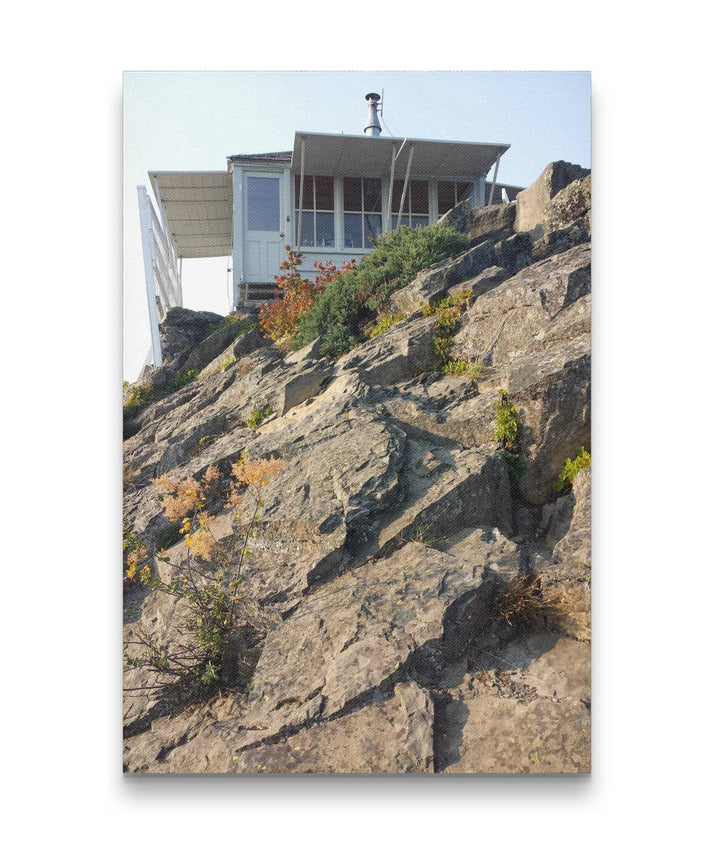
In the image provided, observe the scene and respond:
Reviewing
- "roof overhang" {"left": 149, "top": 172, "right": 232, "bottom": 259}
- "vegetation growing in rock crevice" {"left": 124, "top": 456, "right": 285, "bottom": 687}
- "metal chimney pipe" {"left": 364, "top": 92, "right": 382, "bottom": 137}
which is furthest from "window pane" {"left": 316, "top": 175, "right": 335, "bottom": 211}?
"vegetation growing in rock crevice" {"left": 124, "top": 456, "right": 285, "bottom": 687}

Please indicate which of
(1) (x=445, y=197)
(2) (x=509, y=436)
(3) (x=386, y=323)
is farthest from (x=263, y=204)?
(2) (x=509, y=436)

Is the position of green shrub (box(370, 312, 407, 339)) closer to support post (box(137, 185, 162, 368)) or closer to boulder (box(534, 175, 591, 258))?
boulder (box(534, 175, 591, 258))

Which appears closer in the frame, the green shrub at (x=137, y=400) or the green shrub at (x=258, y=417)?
the green shrub at (x=137, y=400)

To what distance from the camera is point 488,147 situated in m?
6.38

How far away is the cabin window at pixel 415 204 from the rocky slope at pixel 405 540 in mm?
1235

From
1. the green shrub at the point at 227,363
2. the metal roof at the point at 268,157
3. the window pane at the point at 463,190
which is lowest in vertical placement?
the green shrub at the point at 227,363

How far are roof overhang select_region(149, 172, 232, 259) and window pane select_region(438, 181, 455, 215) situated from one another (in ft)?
7.43

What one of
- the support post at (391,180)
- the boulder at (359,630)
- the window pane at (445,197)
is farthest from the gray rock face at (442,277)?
the boulder at (359,630)

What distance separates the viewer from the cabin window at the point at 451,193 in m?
7.38

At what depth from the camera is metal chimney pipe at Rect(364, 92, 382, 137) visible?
5721mm

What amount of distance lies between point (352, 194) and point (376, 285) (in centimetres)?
131

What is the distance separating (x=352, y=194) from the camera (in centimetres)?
802

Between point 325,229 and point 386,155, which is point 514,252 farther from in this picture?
point 325,229

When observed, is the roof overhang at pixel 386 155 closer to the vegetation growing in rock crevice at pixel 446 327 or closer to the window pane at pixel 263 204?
the window pane at pixel 263 204
